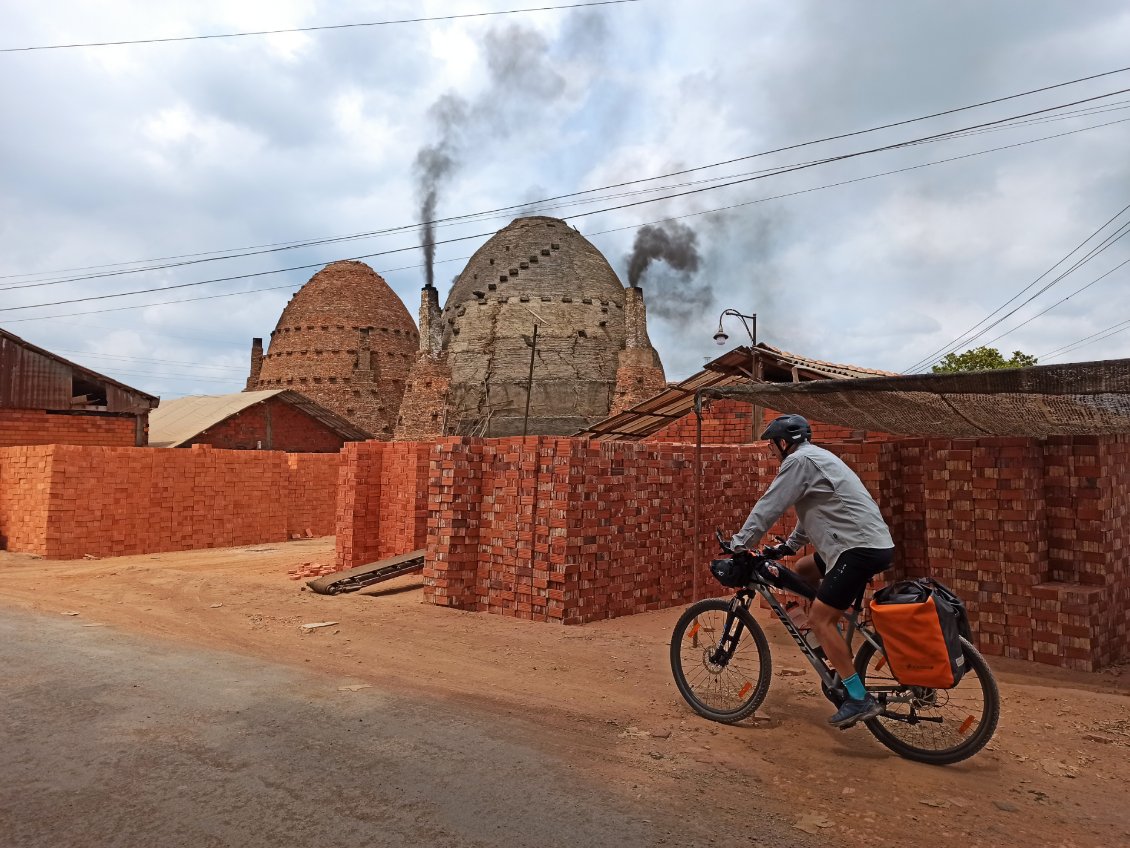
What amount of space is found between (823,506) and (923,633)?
79 centimetres

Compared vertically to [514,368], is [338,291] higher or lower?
higher

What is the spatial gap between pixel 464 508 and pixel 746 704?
14.5 ft

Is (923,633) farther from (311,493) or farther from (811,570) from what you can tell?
(311,493)

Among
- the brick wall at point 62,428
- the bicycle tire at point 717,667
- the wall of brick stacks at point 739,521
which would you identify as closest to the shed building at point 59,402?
the brick wall at point 62,428

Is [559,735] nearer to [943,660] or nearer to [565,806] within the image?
[565,806]

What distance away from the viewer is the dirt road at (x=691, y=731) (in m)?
2.99

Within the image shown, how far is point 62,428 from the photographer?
19.6 meters

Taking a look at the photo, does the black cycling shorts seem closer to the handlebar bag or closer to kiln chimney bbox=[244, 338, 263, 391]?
the handlebar bag

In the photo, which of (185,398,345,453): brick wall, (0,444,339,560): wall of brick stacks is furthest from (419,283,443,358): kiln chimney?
(0,444,339,560): wall of brick stacks

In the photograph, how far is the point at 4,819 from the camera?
2.83m

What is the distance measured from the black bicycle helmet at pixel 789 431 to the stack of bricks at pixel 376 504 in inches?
283

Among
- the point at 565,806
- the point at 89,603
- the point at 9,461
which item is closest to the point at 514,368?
the point at 9,461

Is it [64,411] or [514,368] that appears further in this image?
[514,368]

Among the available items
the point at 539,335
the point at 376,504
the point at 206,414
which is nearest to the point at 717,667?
the point at 376,504
